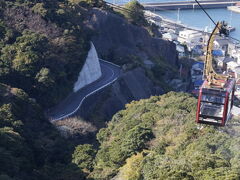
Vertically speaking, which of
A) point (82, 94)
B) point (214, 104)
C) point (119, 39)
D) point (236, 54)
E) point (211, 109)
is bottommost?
point (236, 54)

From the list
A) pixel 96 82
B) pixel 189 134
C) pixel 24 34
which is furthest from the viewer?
pixel 96 82

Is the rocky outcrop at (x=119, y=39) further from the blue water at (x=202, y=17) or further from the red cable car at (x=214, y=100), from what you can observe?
the blue water at (x=202, y=17)

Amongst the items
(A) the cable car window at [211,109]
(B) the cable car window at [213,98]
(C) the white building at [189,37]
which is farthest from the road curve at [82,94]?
(C) the white building at [189,37]

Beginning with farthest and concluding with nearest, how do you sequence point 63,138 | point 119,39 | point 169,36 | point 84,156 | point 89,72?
point 169,36
point 119,39
point 89,72
point 63,138
point 84,156

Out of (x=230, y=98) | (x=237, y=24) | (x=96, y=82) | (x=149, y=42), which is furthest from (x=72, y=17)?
(x=237, y=24)

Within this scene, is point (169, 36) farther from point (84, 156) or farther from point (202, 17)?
point (84, 156)

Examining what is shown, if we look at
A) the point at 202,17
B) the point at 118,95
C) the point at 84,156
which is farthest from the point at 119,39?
the point at 202,17

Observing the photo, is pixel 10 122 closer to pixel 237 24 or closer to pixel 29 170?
pixel 29 170
